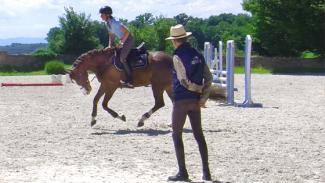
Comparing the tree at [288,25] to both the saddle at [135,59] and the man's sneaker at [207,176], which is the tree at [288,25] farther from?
the man's sneaker at [207,176]

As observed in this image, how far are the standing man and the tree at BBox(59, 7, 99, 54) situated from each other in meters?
51.5

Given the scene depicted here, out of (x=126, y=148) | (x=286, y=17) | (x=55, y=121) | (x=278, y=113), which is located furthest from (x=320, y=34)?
(x=126, y=148)

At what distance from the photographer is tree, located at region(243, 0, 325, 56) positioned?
137 feet

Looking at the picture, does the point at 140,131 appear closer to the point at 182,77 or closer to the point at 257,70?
the point at 182,77

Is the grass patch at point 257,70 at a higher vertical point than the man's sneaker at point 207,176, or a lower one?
lower

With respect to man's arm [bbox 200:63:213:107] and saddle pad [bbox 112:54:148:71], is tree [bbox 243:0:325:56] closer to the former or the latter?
saddle pad [bbox 112:54:148:71]

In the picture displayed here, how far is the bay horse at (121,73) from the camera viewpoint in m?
12.6

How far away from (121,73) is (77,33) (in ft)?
156

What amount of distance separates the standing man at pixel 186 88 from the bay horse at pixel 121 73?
497 centimetres

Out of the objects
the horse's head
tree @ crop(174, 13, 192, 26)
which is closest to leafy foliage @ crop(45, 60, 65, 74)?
the horse's head

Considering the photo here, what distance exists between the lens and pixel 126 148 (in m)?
9.72

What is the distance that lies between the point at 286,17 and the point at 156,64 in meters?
32.1

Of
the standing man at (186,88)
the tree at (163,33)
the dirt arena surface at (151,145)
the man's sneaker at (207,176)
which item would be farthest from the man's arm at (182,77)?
the tree at (163,33)

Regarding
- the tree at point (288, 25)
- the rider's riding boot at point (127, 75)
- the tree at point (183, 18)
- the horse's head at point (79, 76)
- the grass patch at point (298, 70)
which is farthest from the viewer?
the tree at point (183, 18)
